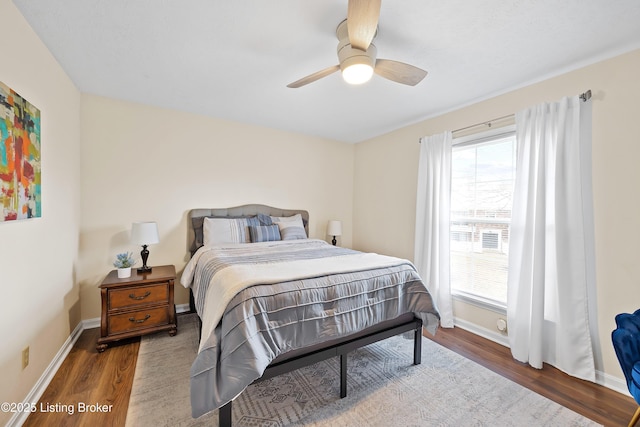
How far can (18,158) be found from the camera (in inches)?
61.2

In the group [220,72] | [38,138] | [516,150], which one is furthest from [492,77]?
[38,138]

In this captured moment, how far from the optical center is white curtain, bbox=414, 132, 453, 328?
2992 millimetres

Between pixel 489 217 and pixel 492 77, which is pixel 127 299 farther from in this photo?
pixel 492 77

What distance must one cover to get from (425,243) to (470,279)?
1.96ft

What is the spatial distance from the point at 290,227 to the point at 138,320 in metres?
1.88

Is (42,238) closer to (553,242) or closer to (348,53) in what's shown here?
(348,53)

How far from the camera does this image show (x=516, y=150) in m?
2.49

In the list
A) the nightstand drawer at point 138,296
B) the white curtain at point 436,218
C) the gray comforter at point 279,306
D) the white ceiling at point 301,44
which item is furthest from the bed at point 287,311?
the white ceiling at point 301,44

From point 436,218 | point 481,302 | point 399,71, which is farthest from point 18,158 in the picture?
point 481,302

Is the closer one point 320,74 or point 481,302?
point 320,74

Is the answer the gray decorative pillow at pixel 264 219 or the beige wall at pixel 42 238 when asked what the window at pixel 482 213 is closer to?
the gray decorative pillow at pixel 264 219

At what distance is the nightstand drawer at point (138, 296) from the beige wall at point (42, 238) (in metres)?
0.37

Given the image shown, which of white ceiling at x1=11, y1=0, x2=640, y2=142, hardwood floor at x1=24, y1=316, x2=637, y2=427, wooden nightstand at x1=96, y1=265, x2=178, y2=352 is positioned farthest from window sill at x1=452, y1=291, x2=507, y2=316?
wooden nightstand at x1=96, y1=265, x2=178, y2=352

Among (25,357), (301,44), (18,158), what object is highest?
(301,44)
